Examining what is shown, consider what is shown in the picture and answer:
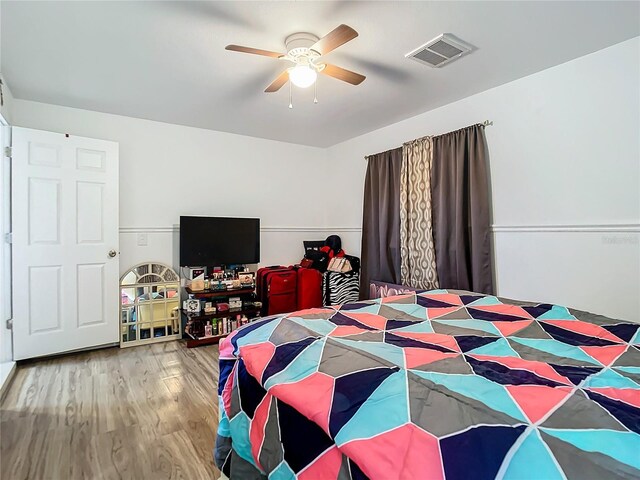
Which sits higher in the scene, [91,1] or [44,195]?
[91,1]

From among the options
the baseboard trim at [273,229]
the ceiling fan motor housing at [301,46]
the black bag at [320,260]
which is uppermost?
the ceiling fan motor housing at [301,46]

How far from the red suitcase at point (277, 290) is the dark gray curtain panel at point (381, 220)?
2.91 feet

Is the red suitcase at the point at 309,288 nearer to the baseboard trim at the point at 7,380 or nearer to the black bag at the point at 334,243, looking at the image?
the black bag at the point at 334,243

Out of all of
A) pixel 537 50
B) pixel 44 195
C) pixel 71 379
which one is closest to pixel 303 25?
pixel 537 50

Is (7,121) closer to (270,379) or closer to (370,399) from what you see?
(270,379)

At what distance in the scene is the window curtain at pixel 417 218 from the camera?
3.42 m

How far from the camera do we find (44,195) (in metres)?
3.08

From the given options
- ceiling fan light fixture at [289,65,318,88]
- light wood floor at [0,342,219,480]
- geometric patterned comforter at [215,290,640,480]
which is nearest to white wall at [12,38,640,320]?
geometric patterned comforter at [215,290,640,480]

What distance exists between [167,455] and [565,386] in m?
1.85

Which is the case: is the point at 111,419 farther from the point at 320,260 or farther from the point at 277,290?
the point at 320,260

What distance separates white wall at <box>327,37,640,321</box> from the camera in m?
2.28

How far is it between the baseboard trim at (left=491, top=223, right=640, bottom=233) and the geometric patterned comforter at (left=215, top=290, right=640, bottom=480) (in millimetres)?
1173

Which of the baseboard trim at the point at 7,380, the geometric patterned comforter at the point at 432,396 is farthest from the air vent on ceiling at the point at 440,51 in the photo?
the baseboard trim at the point at 7,380

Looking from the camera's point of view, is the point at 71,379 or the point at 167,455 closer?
the point at 167,455
